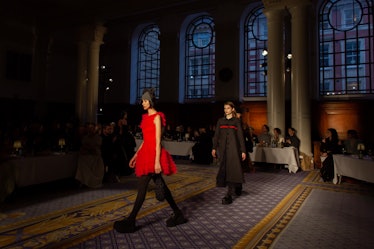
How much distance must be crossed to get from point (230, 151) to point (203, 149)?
4.77 m

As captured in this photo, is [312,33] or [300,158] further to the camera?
[312,33]

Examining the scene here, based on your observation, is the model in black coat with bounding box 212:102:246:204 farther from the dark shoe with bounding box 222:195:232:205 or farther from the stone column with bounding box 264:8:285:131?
the stone column with bounding box 264:8:285:131

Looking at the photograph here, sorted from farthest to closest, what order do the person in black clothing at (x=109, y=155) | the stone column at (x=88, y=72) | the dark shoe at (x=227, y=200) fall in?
1. the stone column at (x=88, y=72)
2. the person in black clothing at (x=109, y=155)
3. the dark shoe at (x=227, y=200)

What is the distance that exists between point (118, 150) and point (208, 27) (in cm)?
1032

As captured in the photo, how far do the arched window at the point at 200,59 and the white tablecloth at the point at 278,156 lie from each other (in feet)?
21.5

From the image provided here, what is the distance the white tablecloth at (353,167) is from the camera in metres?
5.44

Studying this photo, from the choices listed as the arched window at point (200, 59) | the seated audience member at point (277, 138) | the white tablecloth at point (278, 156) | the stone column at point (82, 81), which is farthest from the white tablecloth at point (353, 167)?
the stone column at point (82, 81)

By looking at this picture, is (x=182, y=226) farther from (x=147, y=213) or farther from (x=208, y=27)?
(x=208, y=27)

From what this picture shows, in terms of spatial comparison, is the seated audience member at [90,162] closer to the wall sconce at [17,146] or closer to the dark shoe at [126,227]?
the wall sconce at [17,146]

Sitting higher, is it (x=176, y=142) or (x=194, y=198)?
(x=176, y=142)

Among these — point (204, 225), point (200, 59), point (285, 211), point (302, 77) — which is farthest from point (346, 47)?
point (204, 225)

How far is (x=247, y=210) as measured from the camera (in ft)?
14.6

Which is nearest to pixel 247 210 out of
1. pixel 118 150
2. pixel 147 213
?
pixel 147 213

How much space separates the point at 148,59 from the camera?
656 inches
